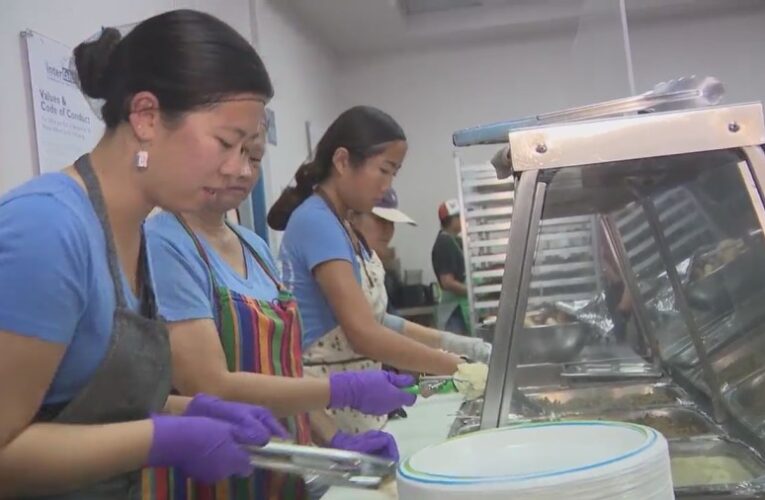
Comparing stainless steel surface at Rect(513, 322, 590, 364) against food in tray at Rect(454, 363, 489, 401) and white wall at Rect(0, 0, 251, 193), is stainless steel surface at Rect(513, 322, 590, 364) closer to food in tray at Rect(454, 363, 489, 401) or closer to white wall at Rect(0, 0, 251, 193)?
food in tray at Rect(454, 363, 489, 401)

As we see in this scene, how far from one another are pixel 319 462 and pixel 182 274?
435mm

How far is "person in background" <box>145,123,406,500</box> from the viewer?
1.30 metres

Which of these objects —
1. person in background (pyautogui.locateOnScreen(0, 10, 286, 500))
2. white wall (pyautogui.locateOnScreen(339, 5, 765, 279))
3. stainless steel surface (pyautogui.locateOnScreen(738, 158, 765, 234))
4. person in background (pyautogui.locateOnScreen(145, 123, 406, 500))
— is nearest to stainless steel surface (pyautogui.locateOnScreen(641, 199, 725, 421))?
stainless steel surface (pyautogui.locateOnScreen(738, 158, 765, 234))

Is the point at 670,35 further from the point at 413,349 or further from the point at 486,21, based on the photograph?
the point at 413,349

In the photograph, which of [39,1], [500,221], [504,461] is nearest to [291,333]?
[504,461]

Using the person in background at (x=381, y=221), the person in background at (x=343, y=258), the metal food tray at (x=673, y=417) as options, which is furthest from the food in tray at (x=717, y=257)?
the person in background at (x=381, y=221)

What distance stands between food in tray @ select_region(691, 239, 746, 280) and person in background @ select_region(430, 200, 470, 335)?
11.5 feet

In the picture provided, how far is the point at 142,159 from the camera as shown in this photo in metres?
1.06

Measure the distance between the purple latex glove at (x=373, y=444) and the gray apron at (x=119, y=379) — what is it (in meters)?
0.32

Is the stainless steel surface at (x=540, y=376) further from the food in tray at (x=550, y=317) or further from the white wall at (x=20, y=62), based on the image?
the white wall at (x=20, y=62)

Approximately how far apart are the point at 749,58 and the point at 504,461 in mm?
5140

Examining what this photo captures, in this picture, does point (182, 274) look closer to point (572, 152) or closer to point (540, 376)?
point (572, 152)

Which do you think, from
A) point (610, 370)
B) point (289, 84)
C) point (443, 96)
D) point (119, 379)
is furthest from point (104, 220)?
point (443, 96)

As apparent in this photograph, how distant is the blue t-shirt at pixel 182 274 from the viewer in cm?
130
